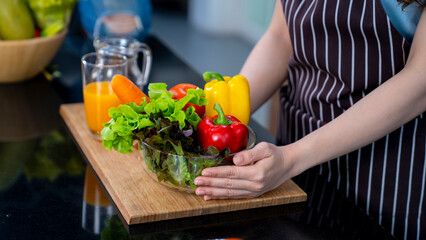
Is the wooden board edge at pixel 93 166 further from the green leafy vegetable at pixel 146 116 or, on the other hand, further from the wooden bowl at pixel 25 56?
the wooden bowl at pixel 25 56

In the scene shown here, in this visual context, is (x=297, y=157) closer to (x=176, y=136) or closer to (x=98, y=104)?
(x=176, y=136)

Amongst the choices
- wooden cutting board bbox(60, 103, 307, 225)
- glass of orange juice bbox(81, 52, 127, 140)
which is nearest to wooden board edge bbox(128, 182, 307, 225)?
wooden cutting board bbox(60, 103, 307, 225)

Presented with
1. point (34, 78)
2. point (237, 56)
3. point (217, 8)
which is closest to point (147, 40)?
point (34, 78)

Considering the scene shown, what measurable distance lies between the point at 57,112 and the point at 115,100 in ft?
0.89

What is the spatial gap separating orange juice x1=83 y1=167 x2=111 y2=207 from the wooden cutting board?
→ 1 cm

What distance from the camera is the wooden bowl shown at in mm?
1583

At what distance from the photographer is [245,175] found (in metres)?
1.01

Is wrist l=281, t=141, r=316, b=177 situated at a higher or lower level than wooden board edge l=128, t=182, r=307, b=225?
higher

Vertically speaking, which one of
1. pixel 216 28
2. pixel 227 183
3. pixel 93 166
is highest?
pixel 227 183

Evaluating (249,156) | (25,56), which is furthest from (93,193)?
(25,56)

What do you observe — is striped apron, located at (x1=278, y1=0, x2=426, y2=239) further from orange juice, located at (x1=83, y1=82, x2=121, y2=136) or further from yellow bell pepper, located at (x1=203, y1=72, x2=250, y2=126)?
orange juice, located at (x1=83, y1=82, x2=121, y2=136)

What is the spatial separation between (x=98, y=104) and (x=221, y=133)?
416 mm

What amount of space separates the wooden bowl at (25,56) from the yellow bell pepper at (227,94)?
2.30 feet

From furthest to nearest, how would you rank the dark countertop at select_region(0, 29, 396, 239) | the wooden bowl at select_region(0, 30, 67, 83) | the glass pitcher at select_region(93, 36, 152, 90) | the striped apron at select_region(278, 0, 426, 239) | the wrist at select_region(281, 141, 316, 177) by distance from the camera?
1. the wooden bowl at select_region(0, 30, 67, 83)
2. the glass pitcher at select_region(93, 36, 152, 90)
3. the striped apron at select_region(278, 0, 426, 239)
4. the wrist at select_region(281, 141, 316, 177)
5. the dark countertop at select_region(0, 29, 396, 239)
